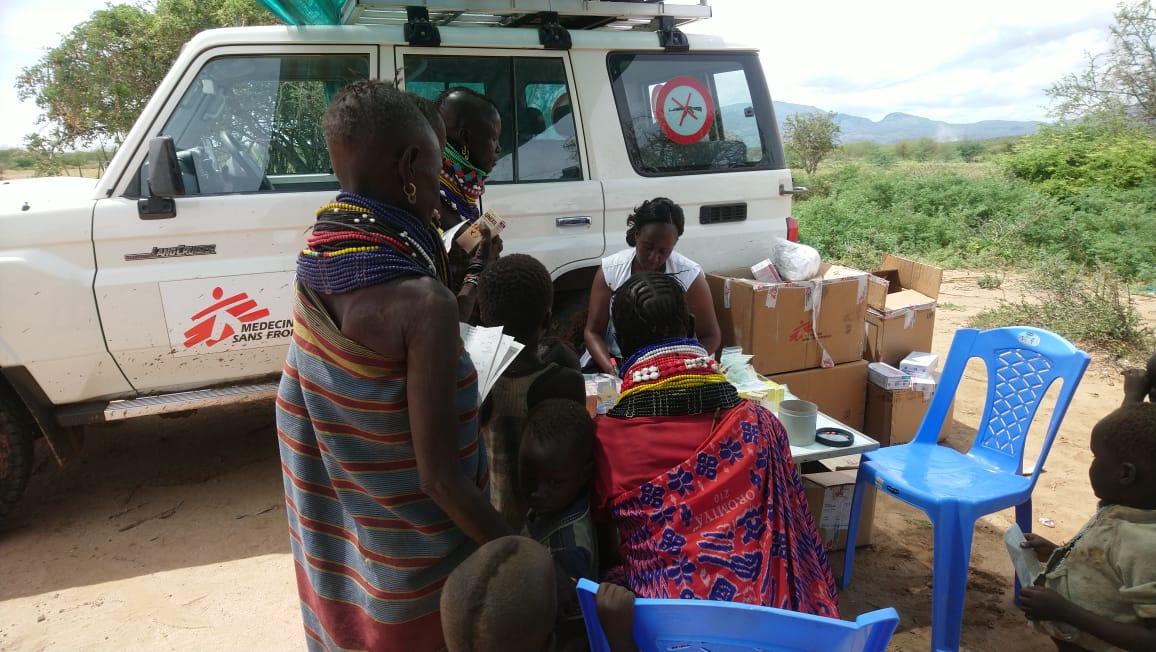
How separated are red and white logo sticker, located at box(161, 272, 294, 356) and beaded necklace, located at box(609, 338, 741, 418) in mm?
2099

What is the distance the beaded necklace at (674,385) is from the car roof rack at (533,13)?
231cm

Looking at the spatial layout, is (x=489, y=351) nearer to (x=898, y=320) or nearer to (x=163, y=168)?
(x=163, y=168)

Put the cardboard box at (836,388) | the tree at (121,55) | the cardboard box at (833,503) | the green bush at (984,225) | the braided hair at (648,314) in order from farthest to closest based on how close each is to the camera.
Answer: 1. the tree at (121,55)
2. the green bush at (984,225)
3. the cardboard box at (836,388)
4. the cardboard box at (833,503)
5. the braided hair at (648,314)

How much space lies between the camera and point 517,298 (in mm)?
1904

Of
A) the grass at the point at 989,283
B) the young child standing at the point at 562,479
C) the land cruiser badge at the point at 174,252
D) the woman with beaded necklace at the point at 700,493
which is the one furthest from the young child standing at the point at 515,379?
the grass at the point at 989,283

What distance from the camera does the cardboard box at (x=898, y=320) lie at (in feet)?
14.0

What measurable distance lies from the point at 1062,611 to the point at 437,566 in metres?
1.72

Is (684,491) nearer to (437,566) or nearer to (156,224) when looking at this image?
(437,566)

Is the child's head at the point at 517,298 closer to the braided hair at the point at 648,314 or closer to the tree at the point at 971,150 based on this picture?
the braided hair at the point at 648,314

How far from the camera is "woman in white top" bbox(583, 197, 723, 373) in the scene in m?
3.36

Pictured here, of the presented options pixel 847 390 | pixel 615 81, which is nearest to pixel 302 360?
pixel 615 81

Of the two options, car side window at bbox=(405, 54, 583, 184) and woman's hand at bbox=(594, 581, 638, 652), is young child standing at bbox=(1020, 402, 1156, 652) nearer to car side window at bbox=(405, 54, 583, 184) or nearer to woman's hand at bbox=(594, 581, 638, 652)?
woman's hand at bbox=(594, 581, 638, 652)

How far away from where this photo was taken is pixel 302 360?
1186 mm

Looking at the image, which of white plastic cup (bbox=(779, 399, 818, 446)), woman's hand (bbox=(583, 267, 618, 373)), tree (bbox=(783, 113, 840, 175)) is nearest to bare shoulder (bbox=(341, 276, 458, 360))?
white plastic cup (bbox=(779, 399, 818, 446))
